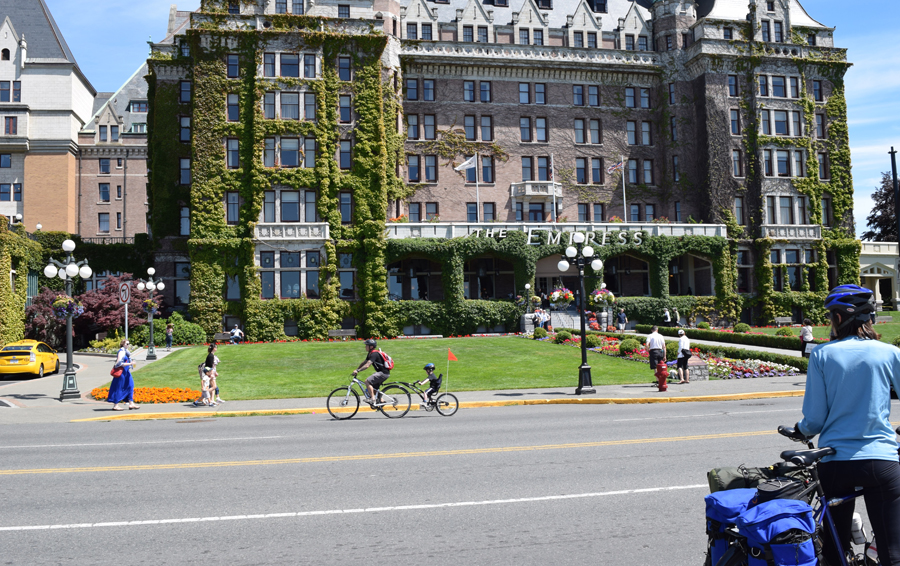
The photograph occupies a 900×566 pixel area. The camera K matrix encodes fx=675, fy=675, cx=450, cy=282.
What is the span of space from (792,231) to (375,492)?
2062 inches

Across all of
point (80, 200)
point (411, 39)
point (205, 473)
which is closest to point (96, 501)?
point (205, 473)

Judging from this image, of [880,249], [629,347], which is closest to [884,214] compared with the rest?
[880,249]

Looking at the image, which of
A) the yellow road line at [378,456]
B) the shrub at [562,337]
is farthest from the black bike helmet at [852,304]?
the shrub at [562,337]

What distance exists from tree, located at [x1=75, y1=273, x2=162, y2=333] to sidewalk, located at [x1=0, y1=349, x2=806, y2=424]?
15.9m

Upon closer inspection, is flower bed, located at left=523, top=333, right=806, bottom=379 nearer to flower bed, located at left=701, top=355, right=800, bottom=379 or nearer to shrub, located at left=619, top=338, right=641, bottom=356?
flower bed, located at left=701, top=355, right=800, bottom=379

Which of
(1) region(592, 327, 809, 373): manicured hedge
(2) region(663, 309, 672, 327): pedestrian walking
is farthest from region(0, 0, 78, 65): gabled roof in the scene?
(1) region(592, 327, 809, 373): manicured hedge

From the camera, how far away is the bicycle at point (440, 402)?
56.2ft

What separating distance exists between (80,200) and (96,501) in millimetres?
67491

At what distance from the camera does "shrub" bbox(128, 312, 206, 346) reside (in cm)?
3853

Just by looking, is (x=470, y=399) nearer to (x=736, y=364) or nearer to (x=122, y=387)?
(x=122, y=387)

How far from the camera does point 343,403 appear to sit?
17.1 m

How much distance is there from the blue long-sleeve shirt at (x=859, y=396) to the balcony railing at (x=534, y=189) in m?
47.5

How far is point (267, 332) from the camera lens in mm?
42250

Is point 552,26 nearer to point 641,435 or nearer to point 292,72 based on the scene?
point 292,72
